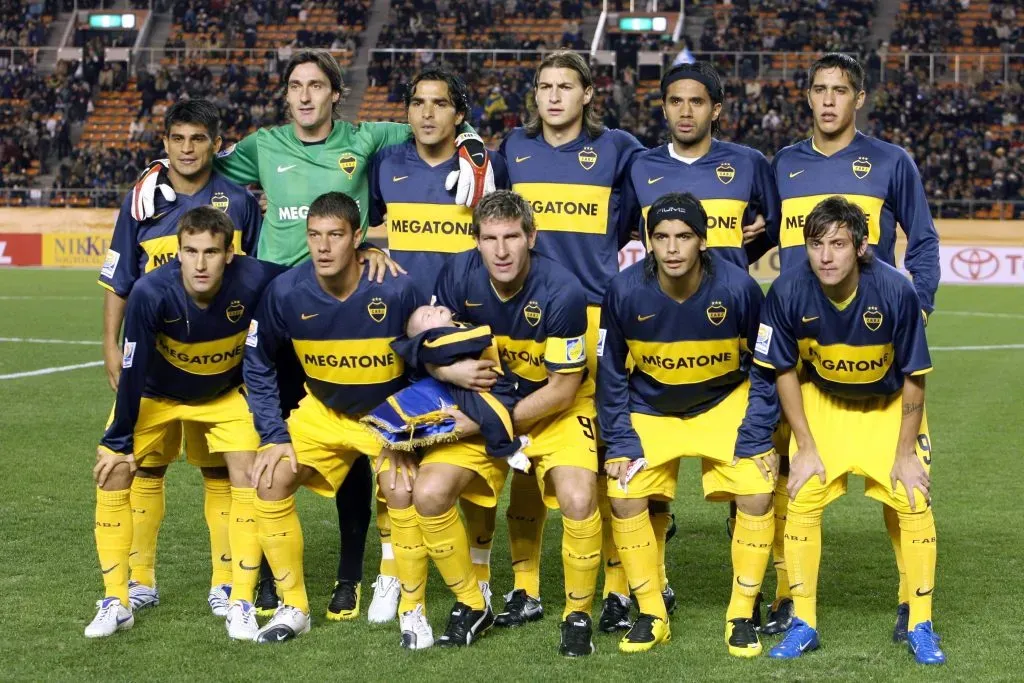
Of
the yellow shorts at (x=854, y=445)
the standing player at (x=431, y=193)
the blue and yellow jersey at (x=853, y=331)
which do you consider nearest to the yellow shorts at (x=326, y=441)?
the standing player at (x=431, y=193)

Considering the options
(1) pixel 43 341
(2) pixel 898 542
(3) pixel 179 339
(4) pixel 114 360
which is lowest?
(1) pixel 43 341

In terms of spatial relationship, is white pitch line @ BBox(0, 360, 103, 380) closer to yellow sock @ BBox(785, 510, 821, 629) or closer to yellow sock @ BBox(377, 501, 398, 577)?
yellow sock @ BBox(377, 501, 398, 577)

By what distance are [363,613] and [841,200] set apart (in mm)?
2681

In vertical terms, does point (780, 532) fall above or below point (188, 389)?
below

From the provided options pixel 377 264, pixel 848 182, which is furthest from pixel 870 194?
pixel 377 264

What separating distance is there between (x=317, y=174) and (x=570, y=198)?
116cm

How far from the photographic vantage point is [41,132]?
Answer: 3219 cm

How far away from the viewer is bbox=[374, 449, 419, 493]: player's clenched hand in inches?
207

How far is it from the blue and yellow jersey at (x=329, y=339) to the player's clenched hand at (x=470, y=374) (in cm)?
32

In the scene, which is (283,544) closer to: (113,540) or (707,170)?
(113,540)

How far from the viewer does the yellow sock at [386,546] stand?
5691mm

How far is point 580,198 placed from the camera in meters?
5.77

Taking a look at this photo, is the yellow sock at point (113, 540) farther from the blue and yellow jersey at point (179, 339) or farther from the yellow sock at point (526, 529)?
the yellow sock at point (526, 529)

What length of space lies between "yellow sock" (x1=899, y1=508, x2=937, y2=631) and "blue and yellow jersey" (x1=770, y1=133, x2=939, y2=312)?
1.00m
